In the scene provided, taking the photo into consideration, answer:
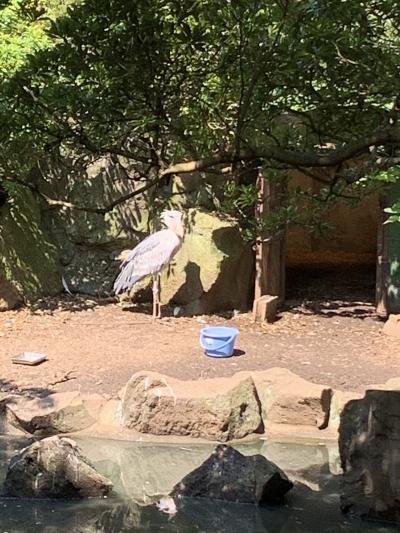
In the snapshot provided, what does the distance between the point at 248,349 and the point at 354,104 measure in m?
4.43

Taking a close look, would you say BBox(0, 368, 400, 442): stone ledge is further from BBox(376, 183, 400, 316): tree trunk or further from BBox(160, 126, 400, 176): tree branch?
BBox(160, 126, 400, 176): tree branch

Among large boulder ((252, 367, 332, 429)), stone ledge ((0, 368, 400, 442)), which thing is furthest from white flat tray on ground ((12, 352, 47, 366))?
large boulder ((252, 367, 332, 429))

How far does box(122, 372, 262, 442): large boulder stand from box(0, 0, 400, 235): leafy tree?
9.06 ft

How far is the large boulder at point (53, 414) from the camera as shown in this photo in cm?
539

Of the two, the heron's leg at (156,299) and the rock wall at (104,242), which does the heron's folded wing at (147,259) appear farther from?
the rock wall at (104,242)

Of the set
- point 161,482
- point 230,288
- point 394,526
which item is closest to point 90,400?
point 161,482

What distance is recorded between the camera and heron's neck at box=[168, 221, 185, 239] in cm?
789

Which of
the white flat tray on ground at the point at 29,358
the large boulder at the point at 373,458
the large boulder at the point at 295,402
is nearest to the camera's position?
the large boulder at the point at 373,458

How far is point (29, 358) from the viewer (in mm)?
6461

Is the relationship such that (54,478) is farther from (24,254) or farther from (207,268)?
(24,254)

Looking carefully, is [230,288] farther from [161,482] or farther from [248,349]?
[161,482]

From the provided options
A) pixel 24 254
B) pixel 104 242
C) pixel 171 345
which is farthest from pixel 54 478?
pixel 104 242

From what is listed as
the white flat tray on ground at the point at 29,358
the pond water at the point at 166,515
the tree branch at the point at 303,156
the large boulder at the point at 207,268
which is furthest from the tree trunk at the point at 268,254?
the tree branch at the point at 303,156

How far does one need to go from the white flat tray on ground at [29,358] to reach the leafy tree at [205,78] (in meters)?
3.69
